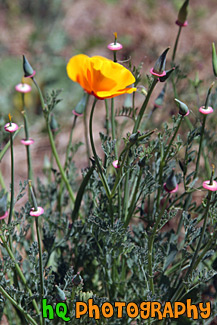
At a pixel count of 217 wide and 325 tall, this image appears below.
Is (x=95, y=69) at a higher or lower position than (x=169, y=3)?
higher

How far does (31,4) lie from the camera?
9.95 ft

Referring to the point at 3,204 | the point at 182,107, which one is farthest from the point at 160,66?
the point at 3,204

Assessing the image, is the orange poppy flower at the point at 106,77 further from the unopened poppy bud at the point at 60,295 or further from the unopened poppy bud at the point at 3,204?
the unopened poppy bud at the point at 60,295

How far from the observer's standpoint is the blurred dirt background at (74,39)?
94.7 inches

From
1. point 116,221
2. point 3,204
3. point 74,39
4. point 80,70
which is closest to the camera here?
point 3,204

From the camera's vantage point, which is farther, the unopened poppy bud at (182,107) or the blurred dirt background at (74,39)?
the blurred dirt background at (74,39)

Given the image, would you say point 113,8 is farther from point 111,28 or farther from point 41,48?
point 41,48

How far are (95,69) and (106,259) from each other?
45 cm

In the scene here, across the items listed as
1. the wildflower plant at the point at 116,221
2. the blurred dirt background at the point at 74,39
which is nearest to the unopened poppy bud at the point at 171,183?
the wildflower plant at the point at 116,221

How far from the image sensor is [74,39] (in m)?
2.88

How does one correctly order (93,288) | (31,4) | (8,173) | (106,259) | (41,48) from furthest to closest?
1. (31,4)
2. (41,48)
3. (8,173)
4. (93,288)
5. (106,259)

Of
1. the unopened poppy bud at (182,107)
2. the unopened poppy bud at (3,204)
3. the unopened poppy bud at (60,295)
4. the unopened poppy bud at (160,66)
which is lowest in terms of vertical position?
the unopened poppy bud at (60,295)

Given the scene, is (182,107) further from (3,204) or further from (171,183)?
(3,204)

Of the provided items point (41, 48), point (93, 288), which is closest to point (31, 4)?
point (41, 48)
